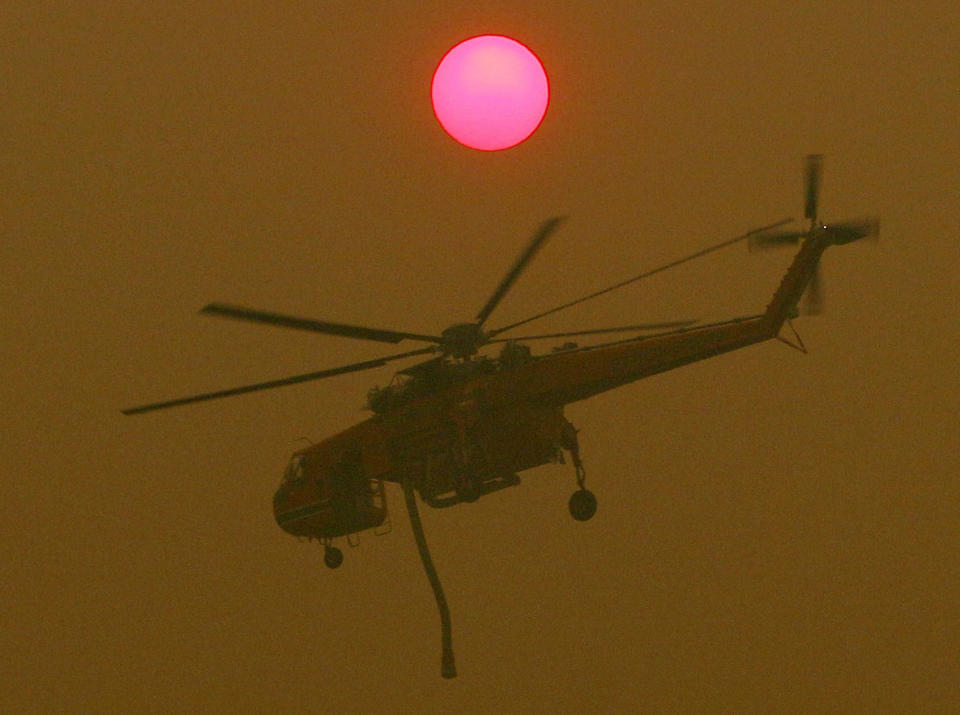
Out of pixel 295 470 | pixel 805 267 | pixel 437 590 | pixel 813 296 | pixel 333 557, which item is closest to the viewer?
pixel 805 267

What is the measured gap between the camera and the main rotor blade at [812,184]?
19.3ft

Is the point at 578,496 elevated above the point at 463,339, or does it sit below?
below

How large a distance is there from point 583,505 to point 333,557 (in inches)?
85.2

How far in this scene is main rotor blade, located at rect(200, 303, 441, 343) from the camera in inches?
222

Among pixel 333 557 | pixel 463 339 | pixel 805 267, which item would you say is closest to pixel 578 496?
pixel 463 339

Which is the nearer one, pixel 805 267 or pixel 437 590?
pixel 805 267

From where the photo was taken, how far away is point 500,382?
6480 mm

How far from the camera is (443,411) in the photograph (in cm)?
667

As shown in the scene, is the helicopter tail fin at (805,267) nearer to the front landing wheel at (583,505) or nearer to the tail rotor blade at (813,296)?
the tail rotor blade at (813,296)

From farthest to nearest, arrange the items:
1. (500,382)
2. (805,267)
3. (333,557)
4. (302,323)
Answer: (333,557) < (500,382) < (805,267) < (302,323)

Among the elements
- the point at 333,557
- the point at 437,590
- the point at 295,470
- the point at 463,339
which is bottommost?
the point at 437,590

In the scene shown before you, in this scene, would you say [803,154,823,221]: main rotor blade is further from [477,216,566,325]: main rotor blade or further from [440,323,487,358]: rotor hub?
[440,323,487,358]: rotor hub

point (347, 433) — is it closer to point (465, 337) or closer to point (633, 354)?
point (465, 337)

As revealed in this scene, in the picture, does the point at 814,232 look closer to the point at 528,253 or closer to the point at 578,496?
the point at 528,253
